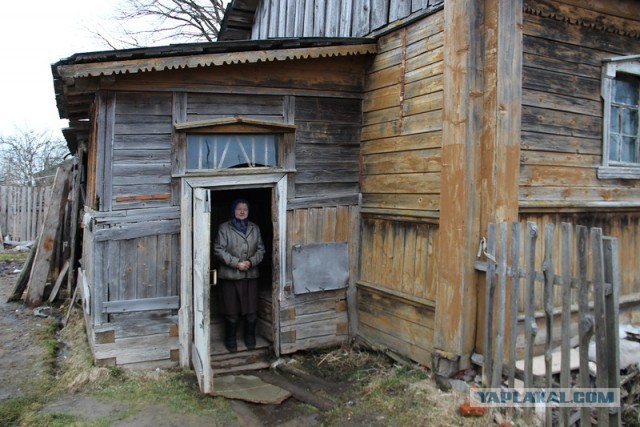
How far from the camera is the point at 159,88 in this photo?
18.8 ft

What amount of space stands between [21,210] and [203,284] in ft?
44.4

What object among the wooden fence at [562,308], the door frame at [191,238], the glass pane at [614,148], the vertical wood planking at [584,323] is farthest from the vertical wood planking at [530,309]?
the door frame at [191,238]

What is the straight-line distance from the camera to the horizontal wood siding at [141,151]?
221 inches

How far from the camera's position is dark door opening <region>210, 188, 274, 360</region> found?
691 centimetres

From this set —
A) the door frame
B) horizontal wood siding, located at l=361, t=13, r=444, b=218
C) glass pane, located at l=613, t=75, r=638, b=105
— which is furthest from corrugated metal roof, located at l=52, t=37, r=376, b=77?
glass pane, located at l=613, t=75, r=638, b=105

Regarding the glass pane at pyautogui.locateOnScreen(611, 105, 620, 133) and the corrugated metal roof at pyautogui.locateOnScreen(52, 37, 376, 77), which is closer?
the corrugated metal roof at pyautogui.locateOnScreen(52, 37, 376, 77)

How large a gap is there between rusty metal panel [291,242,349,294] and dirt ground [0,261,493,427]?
95cm

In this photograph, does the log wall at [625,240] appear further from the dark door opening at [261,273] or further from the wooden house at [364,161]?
the dark door opening at [261,273]

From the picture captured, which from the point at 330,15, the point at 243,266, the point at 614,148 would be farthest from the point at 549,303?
the point at 330,15

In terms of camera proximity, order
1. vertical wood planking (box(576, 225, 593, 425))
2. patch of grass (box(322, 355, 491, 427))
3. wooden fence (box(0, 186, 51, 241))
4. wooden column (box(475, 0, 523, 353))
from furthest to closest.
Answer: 1. wooden fence (box(0, 186, 51, 241))
2. wooden column (box(475, 0, 523, 353))
3. patch of grass (box(322, 355, 491, 427))
4. vertical wood planking (box(576, 225, 593, 425))

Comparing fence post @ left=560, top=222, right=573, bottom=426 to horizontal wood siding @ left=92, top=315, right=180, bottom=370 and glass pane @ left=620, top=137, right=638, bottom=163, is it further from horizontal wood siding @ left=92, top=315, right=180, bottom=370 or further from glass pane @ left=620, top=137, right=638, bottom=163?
horizontal wood siding @ left=92, top=315, right=180, bottom=370

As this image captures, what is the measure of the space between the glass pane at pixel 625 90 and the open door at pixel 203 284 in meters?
5.05

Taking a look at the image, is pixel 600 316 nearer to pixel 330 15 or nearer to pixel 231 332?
pixel 231 332

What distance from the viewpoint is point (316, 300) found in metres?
6.69
